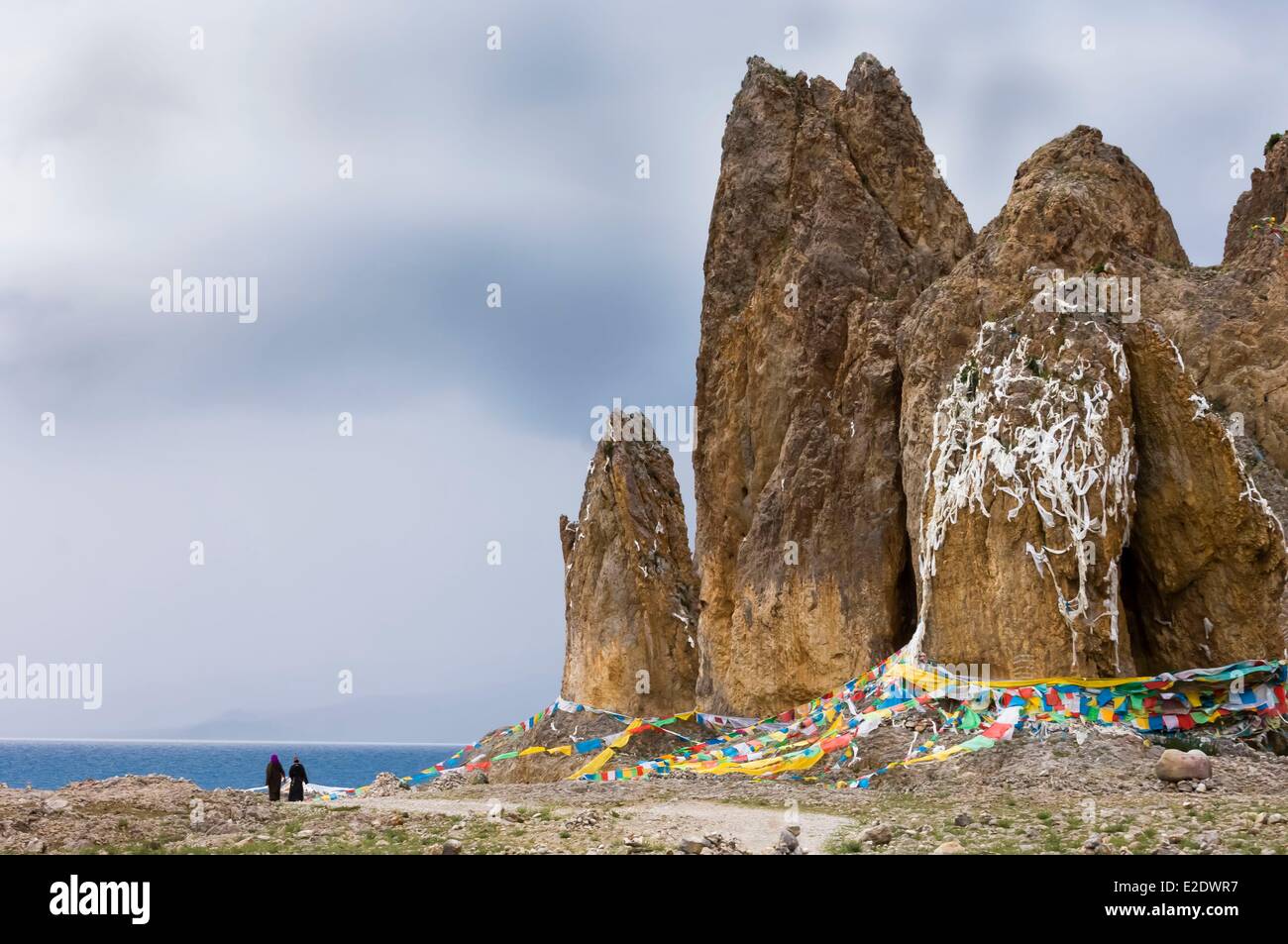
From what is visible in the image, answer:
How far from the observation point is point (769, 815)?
1617 cm

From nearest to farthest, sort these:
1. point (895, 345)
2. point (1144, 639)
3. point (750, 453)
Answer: point (1144, 639), point (895, 345), point (750, 453)

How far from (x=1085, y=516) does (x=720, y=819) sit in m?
9.35

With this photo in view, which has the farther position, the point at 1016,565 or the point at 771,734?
the point at 771,734

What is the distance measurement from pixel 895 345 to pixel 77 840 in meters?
22.7

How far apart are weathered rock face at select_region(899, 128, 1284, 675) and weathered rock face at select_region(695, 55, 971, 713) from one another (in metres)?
6.06

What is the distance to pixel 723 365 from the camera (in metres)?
36.7

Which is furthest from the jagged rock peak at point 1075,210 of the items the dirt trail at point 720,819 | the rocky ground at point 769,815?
the dirt trail at point 720,819

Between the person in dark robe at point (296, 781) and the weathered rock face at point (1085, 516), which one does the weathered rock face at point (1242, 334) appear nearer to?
the weathered rock face at point (1085, 516)

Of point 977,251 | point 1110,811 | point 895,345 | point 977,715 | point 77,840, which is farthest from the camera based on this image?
point 895,345

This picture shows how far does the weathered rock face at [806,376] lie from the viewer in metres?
30.0

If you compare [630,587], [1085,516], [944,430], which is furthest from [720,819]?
[630,587]

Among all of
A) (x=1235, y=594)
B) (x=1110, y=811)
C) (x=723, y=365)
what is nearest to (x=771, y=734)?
(x=1235, y=594)

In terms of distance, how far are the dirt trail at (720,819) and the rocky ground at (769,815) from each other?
0.10ft
